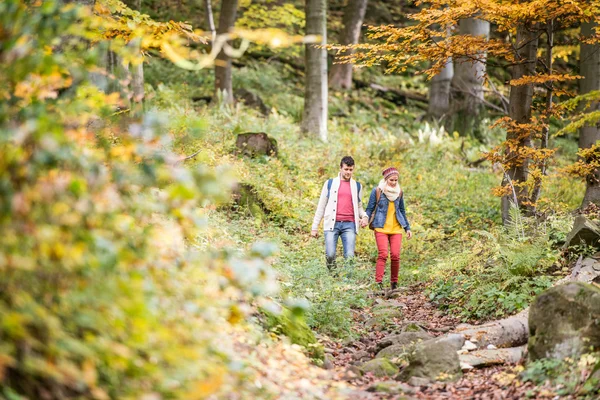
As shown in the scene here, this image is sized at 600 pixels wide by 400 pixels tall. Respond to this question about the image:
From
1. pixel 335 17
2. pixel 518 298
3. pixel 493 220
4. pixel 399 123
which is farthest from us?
pixel 335 17

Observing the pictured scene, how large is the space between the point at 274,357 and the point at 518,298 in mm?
3586

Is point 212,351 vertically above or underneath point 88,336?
underneath

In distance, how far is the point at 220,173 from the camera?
3.30m

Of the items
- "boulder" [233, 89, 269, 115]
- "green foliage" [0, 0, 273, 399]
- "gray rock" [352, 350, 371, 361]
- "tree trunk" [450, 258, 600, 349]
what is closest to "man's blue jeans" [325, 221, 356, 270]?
"tree trunk" [450, 258, 600, 349]

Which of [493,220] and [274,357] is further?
[493,220]

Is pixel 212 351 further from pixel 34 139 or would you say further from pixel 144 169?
pixel 34 139

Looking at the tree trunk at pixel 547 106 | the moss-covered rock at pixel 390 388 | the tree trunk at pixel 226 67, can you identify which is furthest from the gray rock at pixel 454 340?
the tree trunk at pixel 226 67

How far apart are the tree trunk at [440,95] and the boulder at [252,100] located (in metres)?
5.94

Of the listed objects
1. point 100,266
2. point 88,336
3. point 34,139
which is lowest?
point 88,336

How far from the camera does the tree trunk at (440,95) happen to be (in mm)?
20203

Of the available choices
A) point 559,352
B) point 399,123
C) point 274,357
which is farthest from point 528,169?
point 399,123

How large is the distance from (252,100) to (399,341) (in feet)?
41.6

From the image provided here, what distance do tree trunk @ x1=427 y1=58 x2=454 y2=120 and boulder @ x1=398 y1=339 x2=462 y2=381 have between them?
15.6 metres

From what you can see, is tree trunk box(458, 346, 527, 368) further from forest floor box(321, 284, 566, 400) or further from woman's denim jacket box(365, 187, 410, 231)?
woman's denim jacket box(365, 187, 410, 231)
